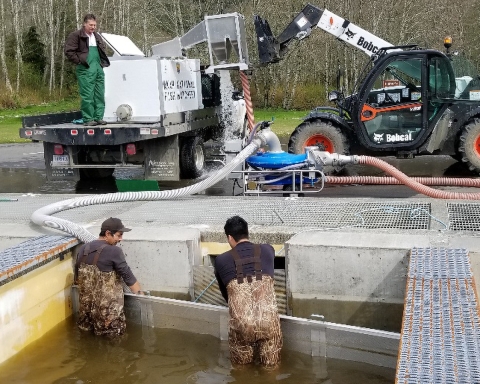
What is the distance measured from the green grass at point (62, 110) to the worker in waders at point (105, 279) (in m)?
8.95

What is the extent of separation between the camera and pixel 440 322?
427 centimetres

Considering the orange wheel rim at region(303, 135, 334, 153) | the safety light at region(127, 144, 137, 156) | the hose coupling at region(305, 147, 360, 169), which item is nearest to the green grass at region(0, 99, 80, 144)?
the safety light at region(127, 144, 137, 156)

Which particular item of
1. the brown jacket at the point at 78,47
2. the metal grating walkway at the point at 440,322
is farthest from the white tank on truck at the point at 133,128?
the metal grating walkway at the point at 440,322

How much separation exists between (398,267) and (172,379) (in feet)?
7.22

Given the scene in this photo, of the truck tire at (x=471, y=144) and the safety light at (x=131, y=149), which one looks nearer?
the safety light at (x=131, y=149)

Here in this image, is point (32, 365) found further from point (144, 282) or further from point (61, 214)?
point (61, 214)

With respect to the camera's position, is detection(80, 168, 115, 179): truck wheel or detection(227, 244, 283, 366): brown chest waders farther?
detection(80, 168, 115, 179): truck wheel

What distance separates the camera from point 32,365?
5.61 meters

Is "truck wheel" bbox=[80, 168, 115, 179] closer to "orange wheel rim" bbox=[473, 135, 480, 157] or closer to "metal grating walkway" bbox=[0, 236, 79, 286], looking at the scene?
"metal grating walkway" bbox=[0, 236, 79, 286]

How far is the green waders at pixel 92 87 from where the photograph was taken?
10070 millimetres

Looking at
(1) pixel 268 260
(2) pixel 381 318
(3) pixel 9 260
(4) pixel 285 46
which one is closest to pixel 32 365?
(3) pixel 9 260

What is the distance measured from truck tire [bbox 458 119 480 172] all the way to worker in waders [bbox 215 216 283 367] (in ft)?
20.3

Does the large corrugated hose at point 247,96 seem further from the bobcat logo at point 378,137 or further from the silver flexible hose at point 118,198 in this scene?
the silver flexible hose at point 118,198

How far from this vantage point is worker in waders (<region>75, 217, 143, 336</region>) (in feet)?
19.8
